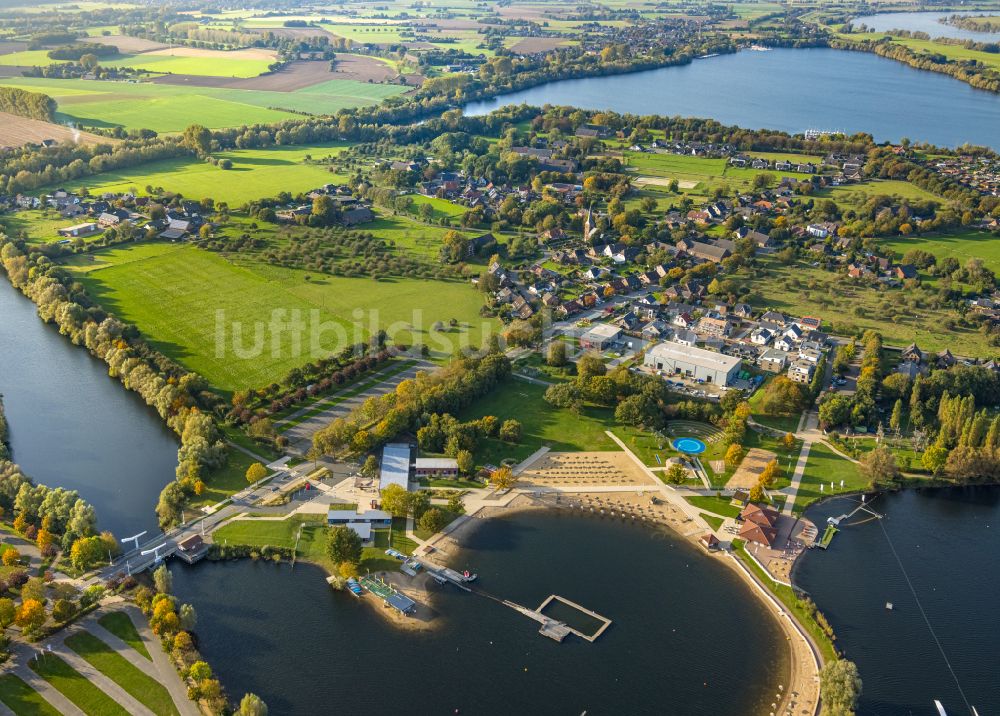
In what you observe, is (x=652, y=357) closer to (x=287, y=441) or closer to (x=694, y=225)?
(x=287, y=441)

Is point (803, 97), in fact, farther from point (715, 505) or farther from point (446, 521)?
point (446, 521)

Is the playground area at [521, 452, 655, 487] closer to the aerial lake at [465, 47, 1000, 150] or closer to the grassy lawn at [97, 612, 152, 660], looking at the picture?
the grassy lawn at [97, 612, 152, 660]

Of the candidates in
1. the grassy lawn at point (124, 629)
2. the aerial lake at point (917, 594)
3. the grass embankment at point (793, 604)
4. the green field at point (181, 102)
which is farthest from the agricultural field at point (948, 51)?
the grassy lawn at point (124, 629)

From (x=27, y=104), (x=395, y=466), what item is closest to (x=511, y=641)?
(x=395, y=466)

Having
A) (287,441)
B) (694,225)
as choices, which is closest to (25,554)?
(287,441)

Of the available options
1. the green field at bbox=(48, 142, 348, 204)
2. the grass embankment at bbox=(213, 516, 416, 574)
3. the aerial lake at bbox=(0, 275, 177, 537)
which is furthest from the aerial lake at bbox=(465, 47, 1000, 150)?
the grass embankment at bbox=(213, 516, 416, 574)

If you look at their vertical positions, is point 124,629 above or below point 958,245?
below
